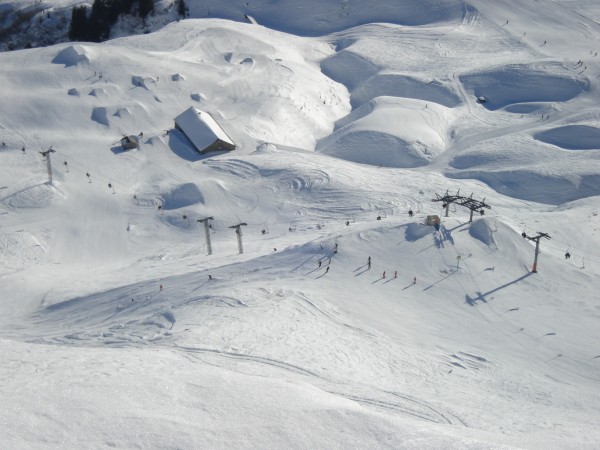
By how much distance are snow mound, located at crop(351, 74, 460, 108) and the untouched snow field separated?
0.22 meters

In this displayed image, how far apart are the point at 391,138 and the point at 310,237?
1490 cm

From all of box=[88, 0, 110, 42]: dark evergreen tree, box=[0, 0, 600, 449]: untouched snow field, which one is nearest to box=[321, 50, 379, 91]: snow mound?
box=[0, 0, 600, 449]: untouched snow field

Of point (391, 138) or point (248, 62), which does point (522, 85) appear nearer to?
point (391, 138)

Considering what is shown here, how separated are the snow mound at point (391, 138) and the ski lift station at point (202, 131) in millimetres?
7677

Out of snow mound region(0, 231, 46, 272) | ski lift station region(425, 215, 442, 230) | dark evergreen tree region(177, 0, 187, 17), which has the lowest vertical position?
snow mound region(0, 231, 46, 272)

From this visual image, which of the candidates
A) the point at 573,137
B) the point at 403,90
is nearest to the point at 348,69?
the point at 403,90

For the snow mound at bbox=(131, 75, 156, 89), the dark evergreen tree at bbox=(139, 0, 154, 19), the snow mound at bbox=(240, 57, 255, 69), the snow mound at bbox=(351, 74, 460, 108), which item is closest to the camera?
the snow mound at bbox=(131, 75, 156, 89)

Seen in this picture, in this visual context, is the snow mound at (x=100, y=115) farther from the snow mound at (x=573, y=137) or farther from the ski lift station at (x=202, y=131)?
the snow mound at (x=573, y=137)

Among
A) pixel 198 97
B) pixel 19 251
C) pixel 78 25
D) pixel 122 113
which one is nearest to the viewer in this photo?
pixel 19 251

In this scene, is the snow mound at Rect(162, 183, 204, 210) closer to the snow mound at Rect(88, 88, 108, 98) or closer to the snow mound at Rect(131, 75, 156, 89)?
the snow mound at Rect(88, 88, 108, 98)

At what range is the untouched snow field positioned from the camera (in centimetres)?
1591

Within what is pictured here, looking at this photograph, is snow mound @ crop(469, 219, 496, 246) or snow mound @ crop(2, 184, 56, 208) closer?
snow mound @ crop(469, 219, 496, 246)

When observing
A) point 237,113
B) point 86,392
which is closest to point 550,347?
point 86,392

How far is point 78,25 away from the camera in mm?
61500
